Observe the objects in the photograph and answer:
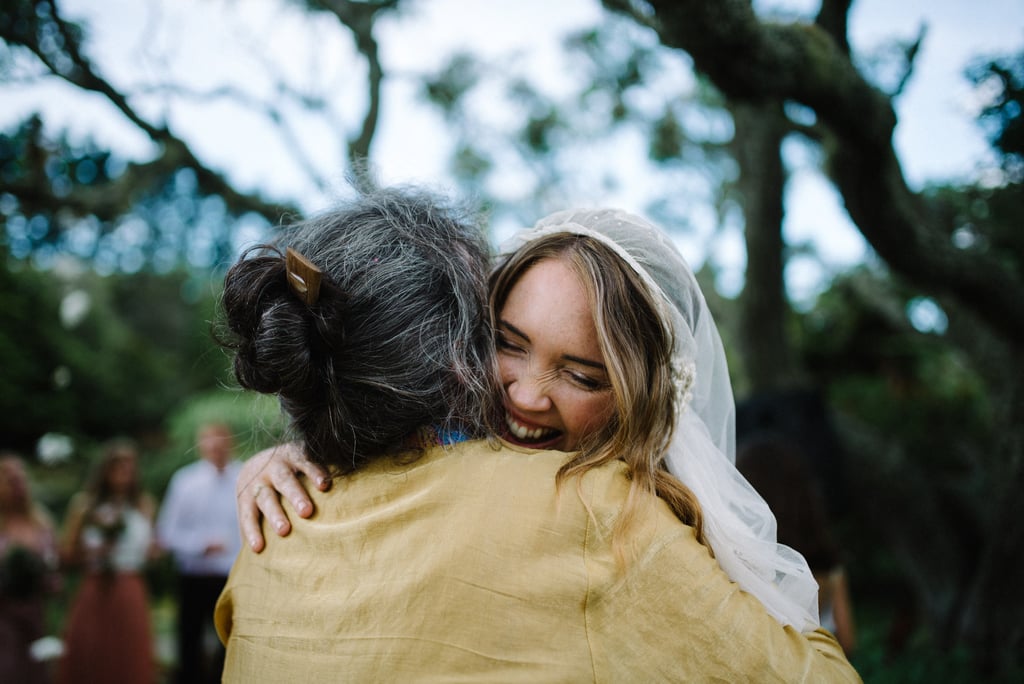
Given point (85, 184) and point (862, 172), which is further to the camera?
point (85, 184)

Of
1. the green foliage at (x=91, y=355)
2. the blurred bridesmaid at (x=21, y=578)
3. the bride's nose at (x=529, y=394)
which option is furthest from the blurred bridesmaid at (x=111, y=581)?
the bride's nose at (x=529, y=394)

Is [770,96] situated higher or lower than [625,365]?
higher

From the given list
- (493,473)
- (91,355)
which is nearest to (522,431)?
(493,473)

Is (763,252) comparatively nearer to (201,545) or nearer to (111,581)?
(201,545)

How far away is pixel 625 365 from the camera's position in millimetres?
1792

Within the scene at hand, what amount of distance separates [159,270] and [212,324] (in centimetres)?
3042

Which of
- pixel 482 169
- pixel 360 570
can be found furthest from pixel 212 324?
pixel 482 169

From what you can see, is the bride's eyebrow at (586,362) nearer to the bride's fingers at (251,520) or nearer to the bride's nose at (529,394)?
the bride's nose at (529,394)

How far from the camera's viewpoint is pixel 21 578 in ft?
17.3

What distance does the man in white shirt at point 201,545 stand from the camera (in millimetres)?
6410

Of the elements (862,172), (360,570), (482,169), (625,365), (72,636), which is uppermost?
(862,172)

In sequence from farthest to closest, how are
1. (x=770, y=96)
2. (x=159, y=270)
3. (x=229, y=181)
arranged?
(x=159, y=270), (x=229, y=181), (x=770, y=96)

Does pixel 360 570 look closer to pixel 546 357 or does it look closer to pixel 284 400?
pixel 284 400

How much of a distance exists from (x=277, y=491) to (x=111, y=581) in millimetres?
5490
